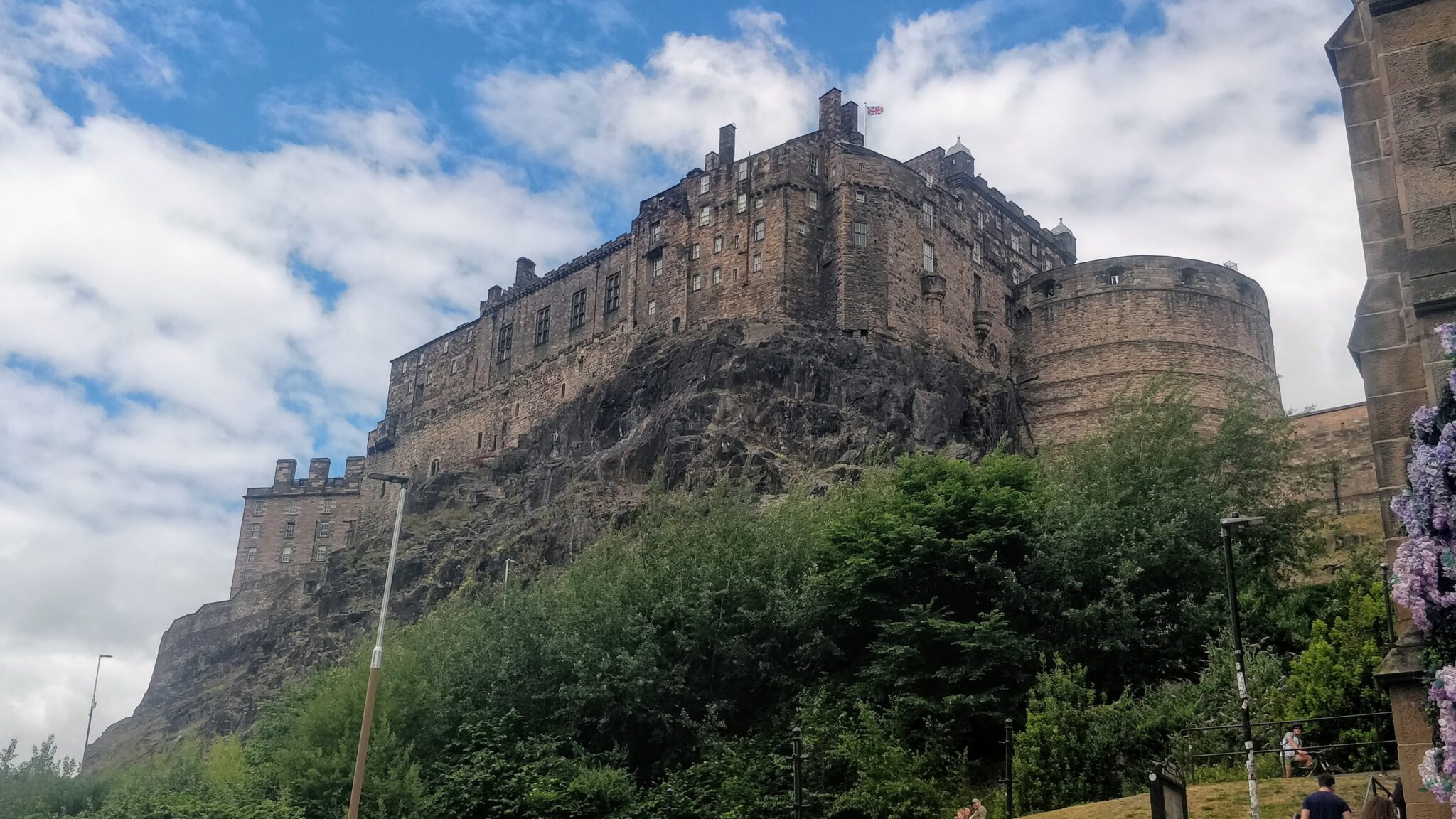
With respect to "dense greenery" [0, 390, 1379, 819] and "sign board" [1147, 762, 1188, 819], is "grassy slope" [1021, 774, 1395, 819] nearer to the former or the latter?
"dense greenery" [0, 390, 1379, 819]

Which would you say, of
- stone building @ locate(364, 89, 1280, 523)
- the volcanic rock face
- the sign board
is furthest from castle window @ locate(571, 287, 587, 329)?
the sign board

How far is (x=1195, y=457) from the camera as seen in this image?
32.1 metres

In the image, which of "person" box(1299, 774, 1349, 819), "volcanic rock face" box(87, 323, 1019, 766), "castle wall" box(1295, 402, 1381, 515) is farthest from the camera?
"volcanic rock face" box(87, 323, 1019, 766)

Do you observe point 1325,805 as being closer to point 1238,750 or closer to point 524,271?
point 1238,750

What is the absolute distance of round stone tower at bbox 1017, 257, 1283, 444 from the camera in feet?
184

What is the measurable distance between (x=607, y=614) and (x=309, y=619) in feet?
122

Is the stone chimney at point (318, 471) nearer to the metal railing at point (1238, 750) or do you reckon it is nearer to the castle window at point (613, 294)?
the castle window at point (613, 294)

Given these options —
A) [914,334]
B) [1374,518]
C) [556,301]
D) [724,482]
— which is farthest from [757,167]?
[1374,518]

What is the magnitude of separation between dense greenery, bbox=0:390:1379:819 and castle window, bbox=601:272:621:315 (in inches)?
1170

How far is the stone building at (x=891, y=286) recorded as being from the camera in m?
53.4

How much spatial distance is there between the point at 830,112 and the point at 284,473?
53.9m

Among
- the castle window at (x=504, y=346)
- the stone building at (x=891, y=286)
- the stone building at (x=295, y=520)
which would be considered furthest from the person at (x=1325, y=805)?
the stone building at (x=295, y=520)

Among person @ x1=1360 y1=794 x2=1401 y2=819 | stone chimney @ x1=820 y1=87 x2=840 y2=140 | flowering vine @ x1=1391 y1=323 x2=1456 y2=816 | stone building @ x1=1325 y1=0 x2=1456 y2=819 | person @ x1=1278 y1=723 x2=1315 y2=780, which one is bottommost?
person @ x1=1360 y1=794 x2=1401 y2=819

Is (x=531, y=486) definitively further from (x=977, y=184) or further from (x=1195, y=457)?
(x=1195, y=457)
